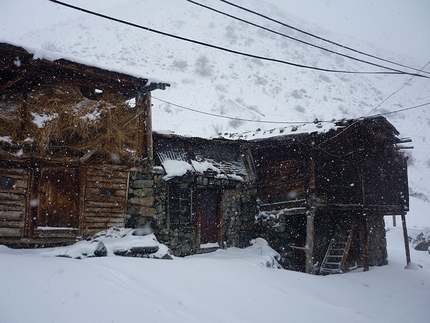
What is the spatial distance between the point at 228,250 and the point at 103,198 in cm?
584

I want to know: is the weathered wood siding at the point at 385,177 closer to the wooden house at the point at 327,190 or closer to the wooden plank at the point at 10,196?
the wooden house at the point at 327,190

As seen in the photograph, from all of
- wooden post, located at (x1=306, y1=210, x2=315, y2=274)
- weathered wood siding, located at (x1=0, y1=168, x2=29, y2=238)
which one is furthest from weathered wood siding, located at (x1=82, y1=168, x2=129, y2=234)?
wooden post, located at (x1=306, y1=210, x2=315, y2=274)

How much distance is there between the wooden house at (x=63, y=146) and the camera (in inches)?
366

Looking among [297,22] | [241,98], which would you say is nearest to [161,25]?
[241,98]

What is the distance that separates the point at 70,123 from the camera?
979cm

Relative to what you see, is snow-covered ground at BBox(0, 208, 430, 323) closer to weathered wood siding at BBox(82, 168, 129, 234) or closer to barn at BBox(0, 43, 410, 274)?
weathered wood siding at BBox(82, 168, 129, 234)

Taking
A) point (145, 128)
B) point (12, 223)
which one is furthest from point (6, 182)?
point (145, 128)

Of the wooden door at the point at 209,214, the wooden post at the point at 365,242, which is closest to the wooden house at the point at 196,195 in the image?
the wooden door at the point at 209,214

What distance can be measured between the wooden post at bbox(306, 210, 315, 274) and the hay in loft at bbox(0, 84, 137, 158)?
787cm

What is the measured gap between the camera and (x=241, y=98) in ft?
149

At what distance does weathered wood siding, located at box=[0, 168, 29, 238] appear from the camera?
367 inches

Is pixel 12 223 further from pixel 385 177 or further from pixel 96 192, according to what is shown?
pixel 385 177

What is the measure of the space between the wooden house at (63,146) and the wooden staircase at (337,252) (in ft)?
29.6

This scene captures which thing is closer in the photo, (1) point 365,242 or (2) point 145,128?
(2) point 145,128
